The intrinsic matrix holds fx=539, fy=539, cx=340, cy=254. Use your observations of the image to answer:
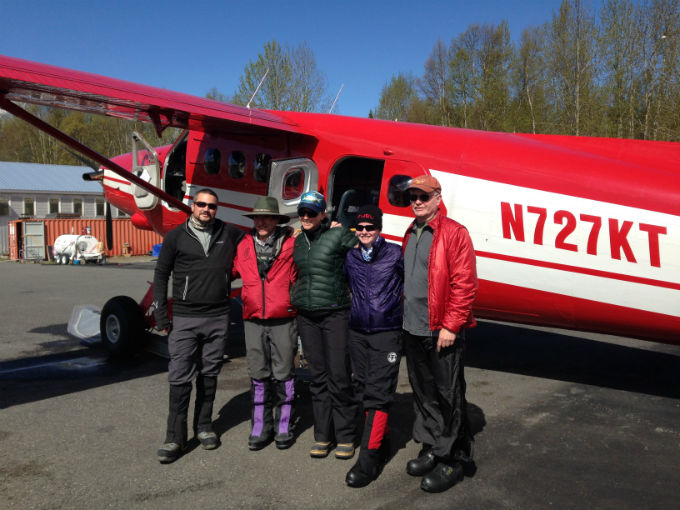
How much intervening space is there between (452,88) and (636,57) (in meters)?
14.4

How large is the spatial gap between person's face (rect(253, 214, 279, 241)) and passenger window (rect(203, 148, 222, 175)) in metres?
3.37

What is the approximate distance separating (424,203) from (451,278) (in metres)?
0.58

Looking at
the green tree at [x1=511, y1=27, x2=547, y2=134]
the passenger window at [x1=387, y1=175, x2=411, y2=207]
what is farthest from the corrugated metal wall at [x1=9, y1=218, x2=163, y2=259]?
the passenger window at [x1=387, y1=175, x2=411, y2=207]

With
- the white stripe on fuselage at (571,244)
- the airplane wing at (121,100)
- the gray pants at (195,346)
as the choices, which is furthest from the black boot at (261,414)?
the airplane wing at (121,100)

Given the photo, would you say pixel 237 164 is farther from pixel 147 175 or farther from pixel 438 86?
pixel 438 86

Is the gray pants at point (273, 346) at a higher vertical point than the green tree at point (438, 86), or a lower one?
lower

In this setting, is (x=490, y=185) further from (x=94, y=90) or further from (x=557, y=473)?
(x=94, y=90)

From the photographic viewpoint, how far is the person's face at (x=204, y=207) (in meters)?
4.39

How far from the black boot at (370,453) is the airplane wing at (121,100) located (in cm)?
394

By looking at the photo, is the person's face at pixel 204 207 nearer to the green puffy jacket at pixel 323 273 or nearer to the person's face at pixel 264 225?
the person's face at pixel 264 225

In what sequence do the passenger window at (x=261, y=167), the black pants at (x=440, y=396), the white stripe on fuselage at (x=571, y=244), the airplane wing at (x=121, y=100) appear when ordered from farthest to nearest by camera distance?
1. the passenger window at (x=261, y=167)
2. the airplane wing at (x=121, y=100)
3. the white stripe on fuselage at (x=571, y=244)
4. the black pants at (x=440, y=396)

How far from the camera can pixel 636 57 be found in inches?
1039

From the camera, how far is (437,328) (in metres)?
3.69

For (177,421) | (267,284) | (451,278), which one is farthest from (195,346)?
(451,278)
